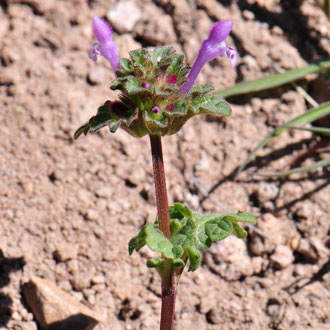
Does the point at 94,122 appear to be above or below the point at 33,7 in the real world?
below

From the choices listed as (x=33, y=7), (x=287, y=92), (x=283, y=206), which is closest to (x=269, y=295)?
(x=283, y=206)

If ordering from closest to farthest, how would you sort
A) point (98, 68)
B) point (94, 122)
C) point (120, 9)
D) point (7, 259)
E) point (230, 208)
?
point (94, 122)
point (7, 259)
point (230, 208)
point (98, 68)
point (120, 9)

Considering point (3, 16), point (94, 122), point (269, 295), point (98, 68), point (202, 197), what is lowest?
point (269, 295)

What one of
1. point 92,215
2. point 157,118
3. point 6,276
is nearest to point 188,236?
point 157,118

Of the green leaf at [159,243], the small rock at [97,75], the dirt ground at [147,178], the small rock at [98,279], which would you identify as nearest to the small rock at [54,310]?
the dirt ground at [147,178]

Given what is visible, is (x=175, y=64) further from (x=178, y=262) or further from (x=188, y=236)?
(x=178, y=262)

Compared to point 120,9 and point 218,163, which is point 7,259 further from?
point 120,9

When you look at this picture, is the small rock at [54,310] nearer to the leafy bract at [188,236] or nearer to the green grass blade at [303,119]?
the leafy bract at [188,236]

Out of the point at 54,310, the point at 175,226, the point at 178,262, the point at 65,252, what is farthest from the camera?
the point at 65,252
